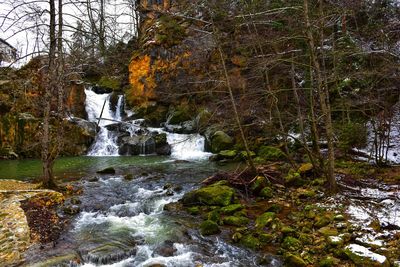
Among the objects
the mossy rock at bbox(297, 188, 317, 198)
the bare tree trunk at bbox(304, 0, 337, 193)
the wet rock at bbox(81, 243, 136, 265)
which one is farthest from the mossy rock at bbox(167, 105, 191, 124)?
the wet rock at bbox(81, 243, 136, 265)

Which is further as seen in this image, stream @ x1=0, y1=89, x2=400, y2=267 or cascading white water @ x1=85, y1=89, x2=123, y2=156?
cascading white water @ x1=85, y1=89, x2=123, y2=156

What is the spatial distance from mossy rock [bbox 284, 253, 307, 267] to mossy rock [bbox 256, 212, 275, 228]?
1.43m

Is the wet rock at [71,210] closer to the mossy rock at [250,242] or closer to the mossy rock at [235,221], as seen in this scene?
the mossy rock at [235,221]

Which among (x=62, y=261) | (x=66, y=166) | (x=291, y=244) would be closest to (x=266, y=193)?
(x=291, y=244)

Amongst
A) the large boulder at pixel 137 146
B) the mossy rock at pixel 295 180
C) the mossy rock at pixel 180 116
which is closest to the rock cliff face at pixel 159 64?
the mossy rock at pixel 180 116

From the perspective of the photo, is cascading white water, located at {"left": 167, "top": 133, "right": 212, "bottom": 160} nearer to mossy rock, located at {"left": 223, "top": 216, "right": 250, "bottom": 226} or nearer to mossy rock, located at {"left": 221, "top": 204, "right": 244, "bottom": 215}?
mossy rock, located at {"left": 221, "top": 204, "right": 244, "bottom": 215}

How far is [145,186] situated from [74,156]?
1108 centimetres

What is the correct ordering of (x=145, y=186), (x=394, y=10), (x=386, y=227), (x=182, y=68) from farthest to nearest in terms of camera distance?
(x=182, y=68)
(x=394, y=10)
(x=145, y=186)
(x=386, y=227)

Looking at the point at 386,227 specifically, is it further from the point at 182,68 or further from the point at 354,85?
the point at 182,68

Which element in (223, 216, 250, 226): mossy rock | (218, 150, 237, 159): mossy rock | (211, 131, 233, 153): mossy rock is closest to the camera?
(223, 216, 250, 226): mossy rock

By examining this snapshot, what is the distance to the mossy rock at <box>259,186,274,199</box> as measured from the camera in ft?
30.5

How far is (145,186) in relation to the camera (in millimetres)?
11523

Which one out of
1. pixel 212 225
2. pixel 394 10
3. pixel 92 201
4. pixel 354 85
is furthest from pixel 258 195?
pixel 394 10

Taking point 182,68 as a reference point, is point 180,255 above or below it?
below
